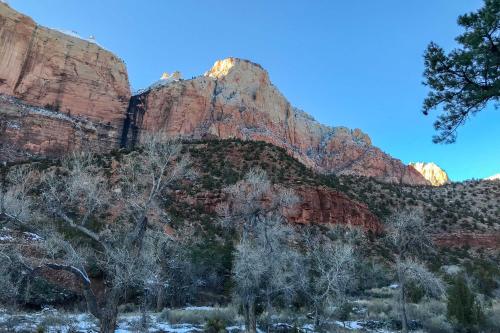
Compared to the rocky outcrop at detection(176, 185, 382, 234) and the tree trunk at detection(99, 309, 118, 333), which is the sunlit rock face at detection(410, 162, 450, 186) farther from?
the tree trunk at detection(99, 309, 118, 333)

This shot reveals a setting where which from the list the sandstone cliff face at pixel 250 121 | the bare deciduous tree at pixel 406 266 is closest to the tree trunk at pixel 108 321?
Result: the bare deciduous tree at pixel 406 266

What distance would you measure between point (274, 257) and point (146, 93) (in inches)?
3106

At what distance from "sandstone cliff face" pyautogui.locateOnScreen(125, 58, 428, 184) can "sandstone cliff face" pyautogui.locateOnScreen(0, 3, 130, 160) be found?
19.8ft

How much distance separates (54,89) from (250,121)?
3817cm

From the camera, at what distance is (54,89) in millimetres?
74938

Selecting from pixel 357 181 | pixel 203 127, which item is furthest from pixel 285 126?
pixel 357 181

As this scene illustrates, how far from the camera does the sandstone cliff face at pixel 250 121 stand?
85938 mm

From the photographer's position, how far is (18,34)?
7550cm

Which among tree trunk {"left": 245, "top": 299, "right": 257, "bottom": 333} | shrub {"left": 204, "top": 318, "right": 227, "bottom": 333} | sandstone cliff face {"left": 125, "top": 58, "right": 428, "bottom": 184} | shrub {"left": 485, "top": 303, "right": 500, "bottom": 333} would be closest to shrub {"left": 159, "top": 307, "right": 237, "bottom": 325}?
shrub {"left": 204, "top": 318, "right": 227, "bottom": 333}

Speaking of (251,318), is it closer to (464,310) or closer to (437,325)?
(437,325)

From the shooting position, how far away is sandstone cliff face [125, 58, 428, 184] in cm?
8594

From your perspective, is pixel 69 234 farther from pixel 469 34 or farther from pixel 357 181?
pixel 357 181

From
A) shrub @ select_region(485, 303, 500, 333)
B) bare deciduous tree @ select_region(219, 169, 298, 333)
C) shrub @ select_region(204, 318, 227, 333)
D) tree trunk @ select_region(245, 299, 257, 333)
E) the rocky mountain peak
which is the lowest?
shrub @ select_region(204, 318, 227, 333)

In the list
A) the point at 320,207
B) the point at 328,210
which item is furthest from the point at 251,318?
the point at 328,210
